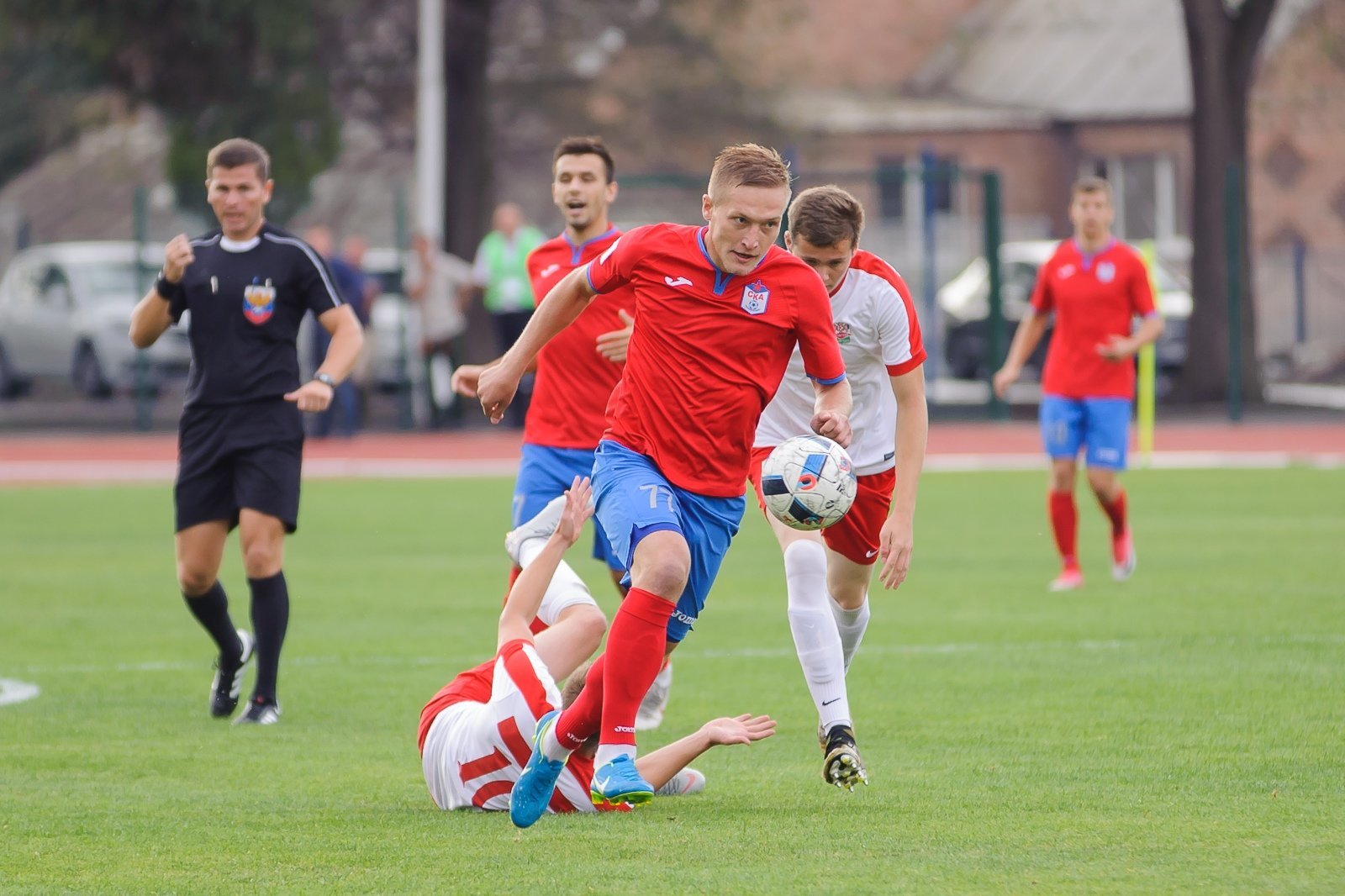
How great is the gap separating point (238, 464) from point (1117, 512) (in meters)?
5.80

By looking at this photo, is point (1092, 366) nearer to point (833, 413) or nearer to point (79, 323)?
point (833, 413)

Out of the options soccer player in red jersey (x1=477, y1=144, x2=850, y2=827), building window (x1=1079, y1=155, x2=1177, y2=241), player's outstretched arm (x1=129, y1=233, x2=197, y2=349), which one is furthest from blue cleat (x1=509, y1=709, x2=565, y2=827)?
building window (x1=1079, y1=155, x2=1177, y2=241)

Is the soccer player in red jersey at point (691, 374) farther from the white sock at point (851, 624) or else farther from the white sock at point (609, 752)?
the white sock at point (851, 624)

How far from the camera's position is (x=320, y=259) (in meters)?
7.98

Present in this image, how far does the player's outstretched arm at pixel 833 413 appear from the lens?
577 centimetres

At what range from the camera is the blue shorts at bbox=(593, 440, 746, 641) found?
5.67m

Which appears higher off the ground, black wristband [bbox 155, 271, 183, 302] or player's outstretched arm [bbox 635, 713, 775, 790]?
black wristband [bbox 155, 271, 183, 302]

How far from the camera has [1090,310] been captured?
11.7 m

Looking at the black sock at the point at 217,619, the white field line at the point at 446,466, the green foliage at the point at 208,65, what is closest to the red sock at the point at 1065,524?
the black sock at the point at 217,619

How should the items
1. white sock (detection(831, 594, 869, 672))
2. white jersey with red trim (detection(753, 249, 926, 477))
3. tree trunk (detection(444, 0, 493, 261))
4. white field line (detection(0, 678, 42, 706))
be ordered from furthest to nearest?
1. tree trunk (detection(444, 0, 493, 261))
2. white field line (detection(0, 678, 42, 706))
3. white sock (detection(831, 594, 869, 672))
4. white jersey with red trim (detection(753, 249, 926, 477))

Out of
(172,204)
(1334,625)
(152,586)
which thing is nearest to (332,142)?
(172,204)

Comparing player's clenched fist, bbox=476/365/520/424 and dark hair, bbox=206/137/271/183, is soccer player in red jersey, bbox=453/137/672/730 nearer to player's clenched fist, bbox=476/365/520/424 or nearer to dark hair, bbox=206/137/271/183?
dark hair, bbox=206/137/271/183

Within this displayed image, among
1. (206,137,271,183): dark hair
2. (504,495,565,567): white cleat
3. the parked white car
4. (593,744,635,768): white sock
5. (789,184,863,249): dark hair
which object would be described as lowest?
(593,744,635,768): white sock

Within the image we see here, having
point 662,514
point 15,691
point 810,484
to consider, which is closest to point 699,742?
point 662,514
